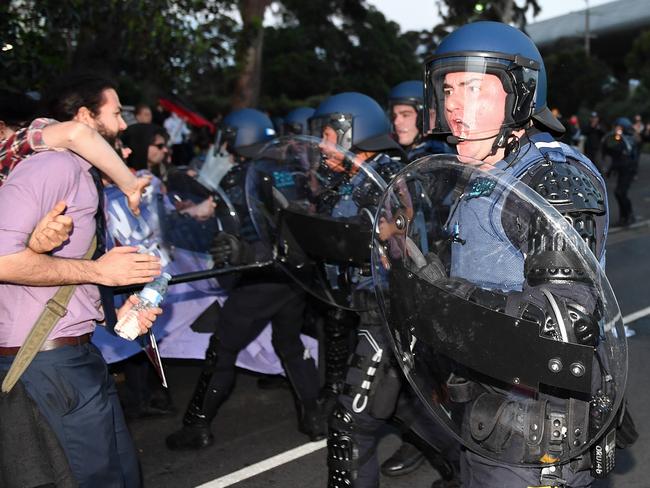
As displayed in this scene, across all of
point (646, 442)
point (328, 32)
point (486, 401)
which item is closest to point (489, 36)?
point (486, 401)

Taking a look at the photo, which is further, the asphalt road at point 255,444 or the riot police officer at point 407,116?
the riot police officer at point 407,116

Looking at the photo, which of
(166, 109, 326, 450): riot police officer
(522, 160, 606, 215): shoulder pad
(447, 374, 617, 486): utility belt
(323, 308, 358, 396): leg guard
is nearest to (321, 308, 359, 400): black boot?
(323, 308, 358, 396): leg guard

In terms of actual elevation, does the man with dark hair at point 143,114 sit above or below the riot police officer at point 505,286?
above

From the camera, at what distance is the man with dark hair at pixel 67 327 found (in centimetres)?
237

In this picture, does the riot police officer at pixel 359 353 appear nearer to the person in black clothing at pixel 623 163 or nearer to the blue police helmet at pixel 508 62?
the blue police helmet at pixel 508 62

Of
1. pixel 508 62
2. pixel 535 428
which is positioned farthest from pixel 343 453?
pixel 508 62

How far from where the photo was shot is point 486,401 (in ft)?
6.81

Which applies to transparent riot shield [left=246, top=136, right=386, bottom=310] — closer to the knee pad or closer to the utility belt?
the knee pad

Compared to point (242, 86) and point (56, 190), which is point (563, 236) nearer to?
point (56, 190)

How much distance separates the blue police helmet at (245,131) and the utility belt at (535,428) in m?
4.10

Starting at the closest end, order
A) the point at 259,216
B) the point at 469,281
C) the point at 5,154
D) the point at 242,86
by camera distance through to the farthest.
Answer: the point at 469,281 → the point at 5,154 → the point at 259,216 → the point at 242,86

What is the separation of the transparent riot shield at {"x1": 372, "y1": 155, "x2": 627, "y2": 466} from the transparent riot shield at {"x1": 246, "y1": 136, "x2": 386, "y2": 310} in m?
1.04

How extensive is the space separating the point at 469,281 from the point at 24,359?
1.32m

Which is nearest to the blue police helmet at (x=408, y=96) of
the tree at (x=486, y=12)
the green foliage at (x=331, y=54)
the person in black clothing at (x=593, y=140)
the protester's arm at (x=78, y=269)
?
the protester's arm at (x=78, y=269)
